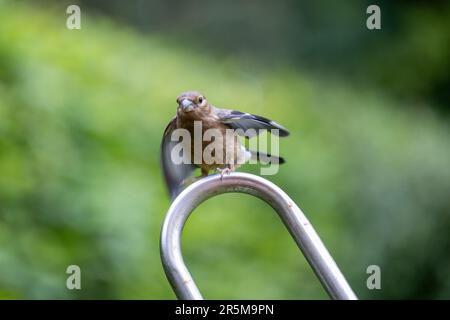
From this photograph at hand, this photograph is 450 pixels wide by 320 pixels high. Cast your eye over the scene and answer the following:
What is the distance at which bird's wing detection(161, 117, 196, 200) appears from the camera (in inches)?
126

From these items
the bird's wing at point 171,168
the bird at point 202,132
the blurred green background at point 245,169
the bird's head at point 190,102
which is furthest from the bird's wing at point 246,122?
the blurred green background at point 245,169

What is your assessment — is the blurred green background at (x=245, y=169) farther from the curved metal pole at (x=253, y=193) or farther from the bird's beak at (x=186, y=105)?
the curved metal pole at (x=253, y=193)

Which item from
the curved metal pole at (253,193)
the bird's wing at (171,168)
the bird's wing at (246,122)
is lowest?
the curved metal pole at (253,193)

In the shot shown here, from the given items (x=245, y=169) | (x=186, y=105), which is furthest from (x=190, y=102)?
(x=245, y=169)

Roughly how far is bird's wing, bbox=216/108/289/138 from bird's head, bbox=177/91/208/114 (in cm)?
12

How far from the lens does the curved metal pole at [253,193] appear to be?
181cm

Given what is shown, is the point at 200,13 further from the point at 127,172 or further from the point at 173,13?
the point at 127,172

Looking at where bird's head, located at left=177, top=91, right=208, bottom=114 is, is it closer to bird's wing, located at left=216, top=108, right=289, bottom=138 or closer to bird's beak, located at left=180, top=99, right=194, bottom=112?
bird's beak, located at left=180, top=99, right=194, bottom=112

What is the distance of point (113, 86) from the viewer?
5242mm

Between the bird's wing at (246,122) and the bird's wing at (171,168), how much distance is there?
0.79 feet

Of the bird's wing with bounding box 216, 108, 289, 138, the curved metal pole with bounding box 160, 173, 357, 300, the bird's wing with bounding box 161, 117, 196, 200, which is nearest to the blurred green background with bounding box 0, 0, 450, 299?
the bird's wing with bounding box 161, 117, 196, 200
